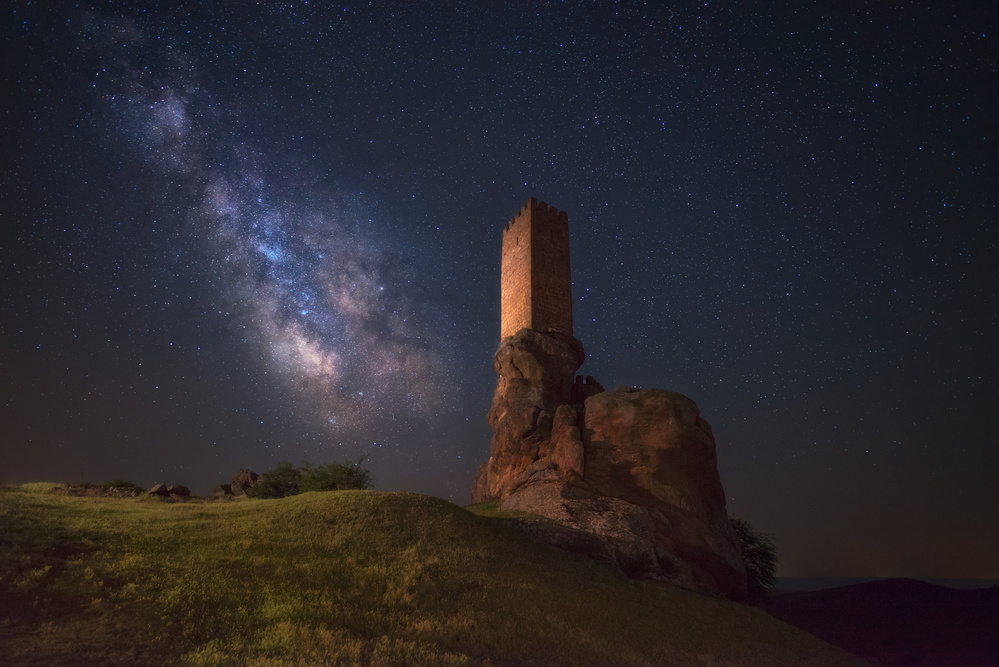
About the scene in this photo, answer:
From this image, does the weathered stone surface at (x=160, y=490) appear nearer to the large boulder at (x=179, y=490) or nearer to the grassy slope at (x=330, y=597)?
the large boulder at (x=179, y=490)

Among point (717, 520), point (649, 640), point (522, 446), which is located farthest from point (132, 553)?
point (717, 520)

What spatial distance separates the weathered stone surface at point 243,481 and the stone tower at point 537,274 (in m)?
20.6

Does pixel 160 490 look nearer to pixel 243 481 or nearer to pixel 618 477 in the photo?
pixel 243 481

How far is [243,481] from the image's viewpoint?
38188 mm

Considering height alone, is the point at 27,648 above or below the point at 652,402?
below

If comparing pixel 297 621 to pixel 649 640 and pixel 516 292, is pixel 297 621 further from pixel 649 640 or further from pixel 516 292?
pixel 516 292

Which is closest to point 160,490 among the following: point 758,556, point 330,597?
point 330,597

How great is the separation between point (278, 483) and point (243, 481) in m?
3.99

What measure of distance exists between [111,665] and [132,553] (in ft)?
18.4

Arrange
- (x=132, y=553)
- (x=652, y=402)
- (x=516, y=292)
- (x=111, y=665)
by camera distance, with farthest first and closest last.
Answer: (x=516, y=292)
(x=652, y=402)
(x=132, y=553)
(x=111, y=665)

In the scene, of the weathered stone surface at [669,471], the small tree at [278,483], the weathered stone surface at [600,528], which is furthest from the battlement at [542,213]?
the small tree at [278,483]

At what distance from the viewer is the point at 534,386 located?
34344 mm

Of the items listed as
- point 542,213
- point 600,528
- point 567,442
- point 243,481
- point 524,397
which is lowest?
point 600,528

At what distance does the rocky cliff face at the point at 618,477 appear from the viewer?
22392 millimetres
